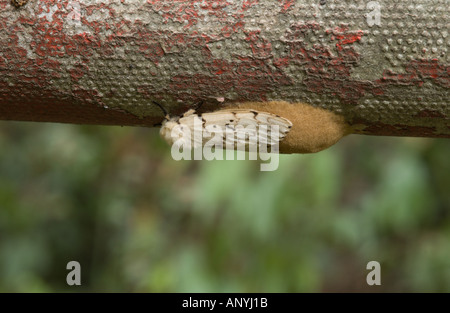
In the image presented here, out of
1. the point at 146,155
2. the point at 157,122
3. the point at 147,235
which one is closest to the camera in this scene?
the point at 157,122

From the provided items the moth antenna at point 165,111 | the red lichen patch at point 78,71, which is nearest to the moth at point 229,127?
the moth antenna at point 165,111

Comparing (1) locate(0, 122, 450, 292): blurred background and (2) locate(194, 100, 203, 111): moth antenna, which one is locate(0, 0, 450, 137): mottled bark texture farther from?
(1) locate(0, 122, 450, 292): blurred background

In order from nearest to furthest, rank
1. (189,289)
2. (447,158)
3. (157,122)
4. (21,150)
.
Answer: (157,122) → (189,289) → (447,158) → (21,150)

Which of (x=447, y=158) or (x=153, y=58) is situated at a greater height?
(x=447, y=158)

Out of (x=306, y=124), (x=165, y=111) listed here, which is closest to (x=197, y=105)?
(x=165, y=111)

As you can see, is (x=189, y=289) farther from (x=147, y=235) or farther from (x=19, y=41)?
(x=19, y=41)

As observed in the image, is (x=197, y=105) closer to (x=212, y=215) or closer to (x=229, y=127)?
(x=229, y=127)

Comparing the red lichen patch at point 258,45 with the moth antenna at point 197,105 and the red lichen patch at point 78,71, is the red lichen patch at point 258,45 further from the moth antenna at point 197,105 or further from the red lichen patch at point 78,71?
the red lichen patch at point 78,71

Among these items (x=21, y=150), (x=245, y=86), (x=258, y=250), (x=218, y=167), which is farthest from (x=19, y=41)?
(x=21, y=150)

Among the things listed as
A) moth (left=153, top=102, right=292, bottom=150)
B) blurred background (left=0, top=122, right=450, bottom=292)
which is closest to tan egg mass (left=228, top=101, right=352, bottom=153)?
moth (left=153, top=102, right=292, bottom=150)
